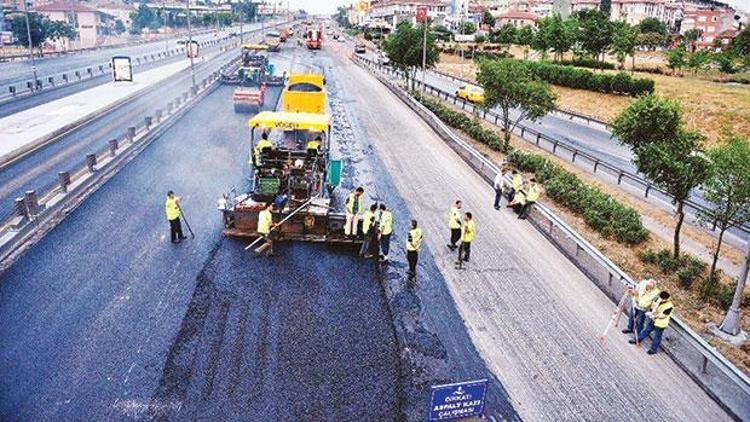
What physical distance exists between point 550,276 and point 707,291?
3.89 meters

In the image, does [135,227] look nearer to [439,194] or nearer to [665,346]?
[439,194]

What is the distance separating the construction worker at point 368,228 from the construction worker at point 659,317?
685 cm

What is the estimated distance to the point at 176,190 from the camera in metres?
19.6

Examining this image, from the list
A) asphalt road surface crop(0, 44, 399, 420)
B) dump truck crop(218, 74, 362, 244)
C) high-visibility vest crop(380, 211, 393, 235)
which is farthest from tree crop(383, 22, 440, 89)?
high-visibility vest crop(380, 211, 393, 235)

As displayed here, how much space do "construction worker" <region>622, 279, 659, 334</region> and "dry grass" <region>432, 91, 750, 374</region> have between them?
1.88m

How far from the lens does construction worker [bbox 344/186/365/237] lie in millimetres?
15148

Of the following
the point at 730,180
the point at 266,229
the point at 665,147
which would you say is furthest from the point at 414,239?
the point at 730,180

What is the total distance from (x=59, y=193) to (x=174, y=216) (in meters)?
5.68

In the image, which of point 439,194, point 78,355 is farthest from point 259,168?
point 78,355

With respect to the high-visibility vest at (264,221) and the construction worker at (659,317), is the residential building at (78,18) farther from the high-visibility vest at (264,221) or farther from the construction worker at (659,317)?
the construction worker at (659,317)

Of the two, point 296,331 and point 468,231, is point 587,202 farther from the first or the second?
point 296,331

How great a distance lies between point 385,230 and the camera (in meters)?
14.8

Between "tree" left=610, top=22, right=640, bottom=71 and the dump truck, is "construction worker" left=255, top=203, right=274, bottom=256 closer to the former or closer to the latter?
the dump truck

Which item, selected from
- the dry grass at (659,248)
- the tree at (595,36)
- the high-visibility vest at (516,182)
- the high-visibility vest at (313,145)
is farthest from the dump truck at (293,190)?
the tree at (595,36)
